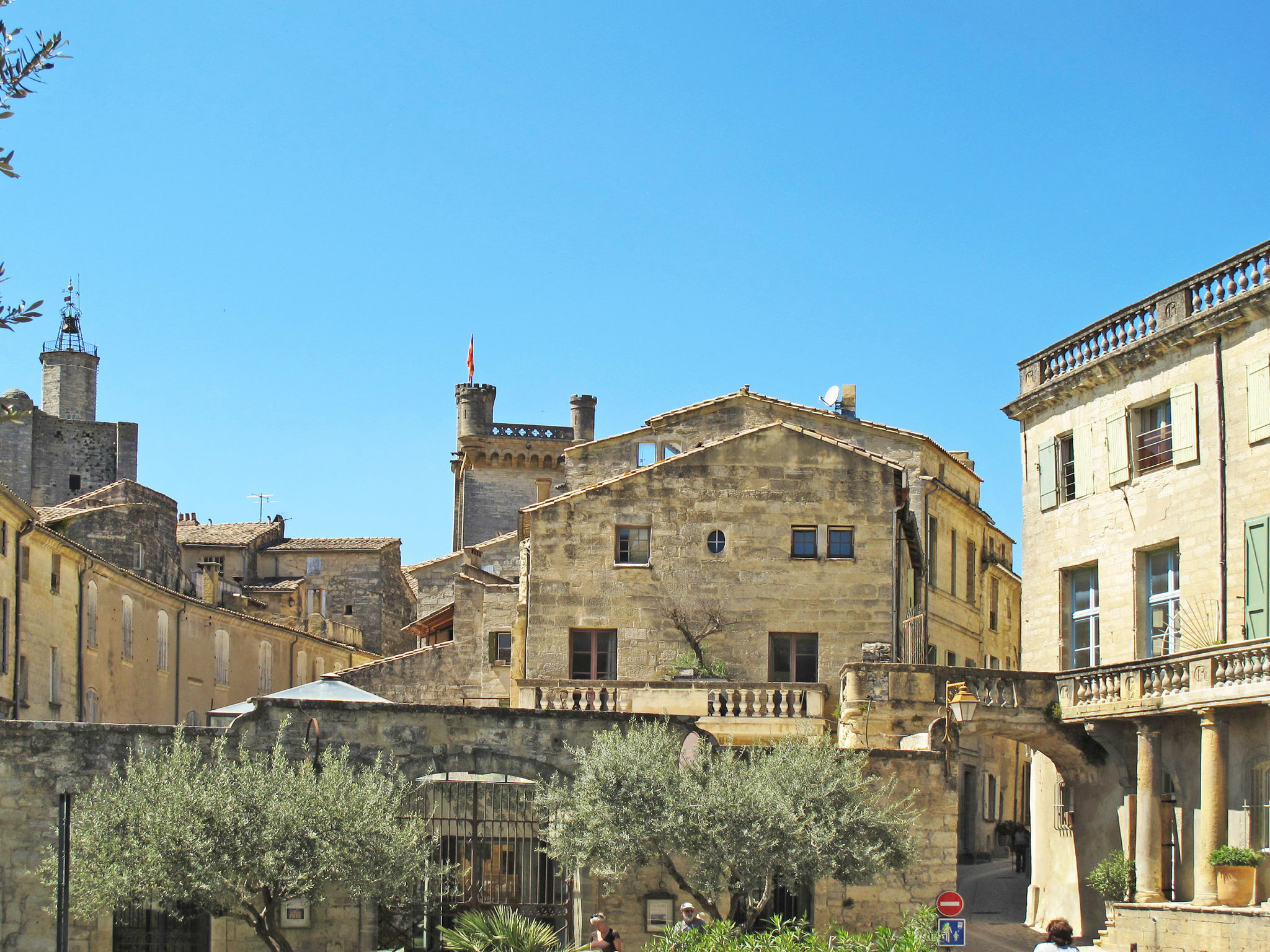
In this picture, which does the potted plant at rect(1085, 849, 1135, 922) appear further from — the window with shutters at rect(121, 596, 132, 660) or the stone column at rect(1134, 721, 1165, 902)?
the window with shutters at rect(121, 596, 132, 660)

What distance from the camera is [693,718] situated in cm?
2522

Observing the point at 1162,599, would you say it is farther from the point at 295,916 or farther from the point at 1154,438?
the point at 295,916

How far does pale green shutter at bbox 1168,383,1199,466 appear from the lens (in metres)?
27.2

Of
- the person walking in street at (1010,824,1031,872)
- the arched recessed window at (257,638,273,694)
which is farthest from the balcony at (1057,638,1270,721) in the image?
the arched recessed window at (257,638,273,694)

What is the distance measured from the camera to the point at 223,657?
165 feet

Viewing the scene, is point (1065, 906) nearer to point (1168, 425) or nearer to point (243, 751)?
point (1168, 425)

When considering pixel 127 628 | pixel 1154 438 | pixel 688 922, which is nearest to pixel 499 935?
pixel 688 922

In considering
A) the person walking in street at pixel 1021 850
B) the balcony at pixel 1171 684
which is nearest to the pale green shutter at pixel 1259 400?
the balcony at pixel 1171 684

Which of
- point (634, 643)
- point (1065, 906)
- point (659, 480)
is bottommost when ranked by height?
point (1065, 906)

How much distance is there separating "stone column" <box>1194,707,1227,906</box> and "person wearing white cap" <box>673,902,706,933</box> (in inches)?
299

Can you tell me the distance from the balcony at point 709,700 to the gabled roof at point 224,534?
112 ft

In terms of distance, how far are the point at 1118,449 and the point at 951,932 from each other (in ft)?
38.9

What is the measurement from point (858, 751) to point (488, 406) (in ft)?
175

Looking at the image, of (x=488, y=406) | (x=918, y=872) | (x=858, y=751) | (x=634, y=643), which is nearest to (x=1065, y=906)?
(x=918, y=872)
